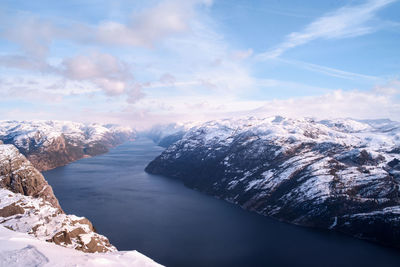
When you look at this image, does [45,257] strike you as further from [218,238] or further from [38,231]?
[218,238]

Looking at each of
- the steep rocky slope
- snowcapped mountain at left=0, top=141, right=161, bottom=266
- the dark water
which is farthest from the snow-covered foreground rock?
the dark water

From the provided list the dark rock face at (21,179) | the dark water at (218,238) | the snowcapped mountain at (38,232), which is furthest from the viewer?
the dark rock face at (21,179)

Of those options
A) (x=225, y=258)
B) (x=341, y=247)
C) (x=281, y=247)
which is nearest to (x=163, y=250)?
(x=225, y=258)

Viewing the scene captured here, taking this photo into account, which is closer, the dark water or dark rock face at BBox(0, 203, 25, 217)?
dark rock face at BBox(0, 203, 25, 217)

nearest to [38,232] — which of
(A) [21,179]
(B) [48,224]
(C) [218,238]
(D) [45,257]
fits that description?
(B) [48,224]

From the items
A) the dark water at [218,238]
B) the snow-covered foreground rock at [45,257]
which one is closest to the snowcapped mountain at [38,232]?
the snow-covered foreground rock at [45,257]

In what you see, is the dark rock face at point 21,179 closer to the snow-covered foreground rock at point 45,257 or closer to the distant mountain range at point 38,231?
the distant mountain range at point 38,231

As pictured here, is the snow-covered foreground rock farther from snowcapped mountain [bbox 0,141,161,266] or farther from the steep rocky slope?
the steep rocky slope

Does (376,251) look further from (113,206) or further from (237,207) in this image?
(113,206)

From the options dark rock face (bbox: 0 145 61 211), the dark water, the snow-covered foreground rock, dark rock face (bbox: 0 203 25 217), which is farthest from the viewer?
dark rock face (bbox: 0 145 61 211)
